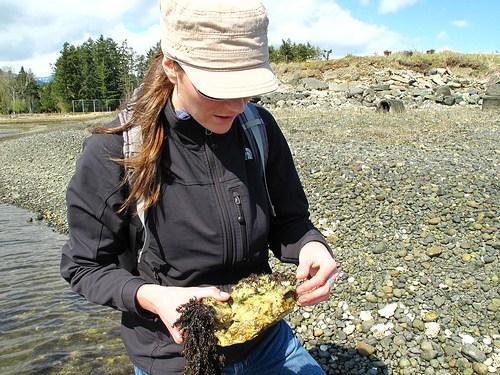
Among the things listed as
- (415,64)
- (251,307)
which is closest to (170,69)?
(251,307)

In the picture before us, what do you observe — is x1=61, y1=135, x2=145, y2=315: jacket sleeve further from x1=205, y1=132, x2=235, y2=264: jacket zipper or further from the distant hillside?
the distant hillside

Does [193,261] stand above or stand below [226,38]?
below

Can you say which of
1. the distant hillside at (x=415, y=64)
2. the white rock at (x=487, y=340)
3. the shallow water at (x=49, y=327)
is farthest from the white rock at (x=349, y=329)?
the distant hillside at (x=415, y=64)

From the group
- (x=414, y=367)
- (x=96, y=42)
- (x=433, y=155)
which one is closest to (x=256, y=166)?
(x=414, y=367)

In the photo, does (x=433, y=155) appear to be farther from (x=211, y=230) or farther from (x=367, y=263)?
(x=211, y=230)

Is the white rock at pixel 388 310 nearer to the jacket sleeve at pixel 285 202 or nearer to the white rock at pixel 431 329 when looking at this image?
the white rock at pixel 431 329

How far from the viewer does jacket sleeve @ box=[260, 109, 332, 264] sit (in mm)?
2666

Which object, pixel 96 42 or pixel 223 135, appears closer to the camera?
pixel 223 135

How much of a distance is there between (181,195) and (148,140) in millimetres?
302

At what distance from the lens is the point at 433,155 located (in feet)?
36.6

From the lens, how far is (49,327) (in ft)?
22.0

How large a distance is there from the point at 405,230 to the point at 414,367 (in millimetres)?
2859

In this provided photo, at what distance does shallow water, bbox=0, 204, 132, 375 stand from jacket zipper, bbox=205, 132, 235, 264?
376 centimetres

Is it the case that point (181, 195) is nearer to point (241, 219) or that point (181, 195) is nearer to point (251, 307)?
point (241, 219)
